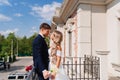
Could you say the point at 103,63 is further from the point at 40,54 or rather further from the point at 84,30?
the point at 40,54

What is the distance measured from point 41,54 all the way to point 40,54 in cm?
2

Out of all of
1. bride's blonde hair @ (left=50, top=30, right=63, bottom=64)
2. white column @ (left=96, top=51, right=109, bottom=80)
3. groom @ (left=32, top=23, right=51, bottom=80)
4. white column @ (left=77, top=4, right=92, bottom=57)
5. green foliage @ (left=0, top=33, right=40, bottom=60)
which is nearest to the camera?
groom @ (left=32, top=23, right=51, bottom=80)

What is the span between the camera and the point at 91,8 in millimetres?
10336

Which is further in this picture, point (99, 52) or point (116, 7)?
point (116, 7)

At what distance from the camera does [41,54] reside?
4355mm

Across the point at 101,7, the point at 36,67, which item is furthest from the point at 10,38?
the point at 36,67

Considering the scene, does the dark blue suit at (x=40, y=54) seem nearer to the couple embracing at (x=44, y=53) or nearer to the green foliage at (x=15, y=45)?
the couple embracing at (x=44, y=53)

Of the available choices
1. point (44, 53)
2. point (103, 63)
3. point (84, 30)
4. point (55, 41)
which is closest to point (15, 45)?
point (84, 30)

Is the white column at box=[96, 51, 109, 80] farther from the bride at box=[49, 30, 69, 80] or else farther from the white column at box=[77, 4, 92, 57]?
the bride at box=[49, 30, 69, 80]

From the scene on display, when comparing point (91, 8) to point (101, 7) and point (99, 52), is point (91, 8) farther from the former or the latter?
point (99, 52)

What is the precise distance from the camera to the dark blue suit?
14.2ft

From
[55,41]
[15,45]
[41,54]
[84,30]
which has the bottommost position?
[15,45]

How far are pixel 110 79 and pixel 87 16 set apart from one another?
10.2ft

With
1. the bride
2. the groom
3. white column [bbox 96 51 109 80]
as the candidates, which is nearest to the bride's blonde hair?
the bride
